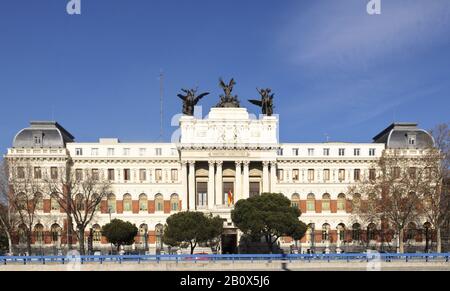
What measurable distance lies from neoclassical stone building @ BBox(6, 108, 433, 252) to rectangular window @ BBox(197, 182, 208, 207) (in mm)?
169

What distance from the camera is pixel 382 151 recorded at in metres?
85.2

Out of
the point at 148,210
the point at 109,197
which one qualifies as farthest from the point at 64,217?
the point at 148,210

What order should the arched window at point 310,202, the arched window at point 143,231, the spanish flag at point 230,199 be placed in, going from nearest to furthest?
1. the spanish flag at point 230,199
2. the arched window at point 143,231
3. the arched window at point 310,202

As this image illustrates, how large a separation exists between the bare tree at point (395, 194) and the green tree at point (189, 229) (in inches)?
933

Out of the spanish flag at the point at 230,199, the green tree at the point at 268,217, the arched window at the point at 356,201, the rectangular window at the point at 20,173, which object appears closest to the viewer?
the green tree at the point at 268,217

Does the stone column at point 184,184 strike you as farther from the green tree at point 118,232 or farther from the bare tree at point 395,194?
the bare tree at point 395,194

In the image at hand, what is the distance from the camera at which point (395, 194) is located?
2576 inches

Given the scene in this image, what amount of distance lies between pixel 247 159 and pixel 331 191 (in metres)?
16.6

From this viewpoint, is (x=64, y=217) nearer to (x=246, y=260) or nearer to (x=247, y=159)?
(x=247, y=159)

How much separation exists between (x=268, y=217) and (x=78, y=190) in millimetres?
35134

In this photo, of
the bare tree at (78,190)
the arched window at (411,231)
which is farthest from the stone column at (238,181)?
the arched window at (411,231)

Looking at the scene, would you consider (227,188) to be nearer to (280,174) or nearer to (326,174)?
(280,174)

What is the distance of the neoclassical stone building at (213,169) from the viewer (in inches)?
3162

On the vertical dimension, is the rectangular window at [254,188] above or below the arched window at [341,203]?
above
